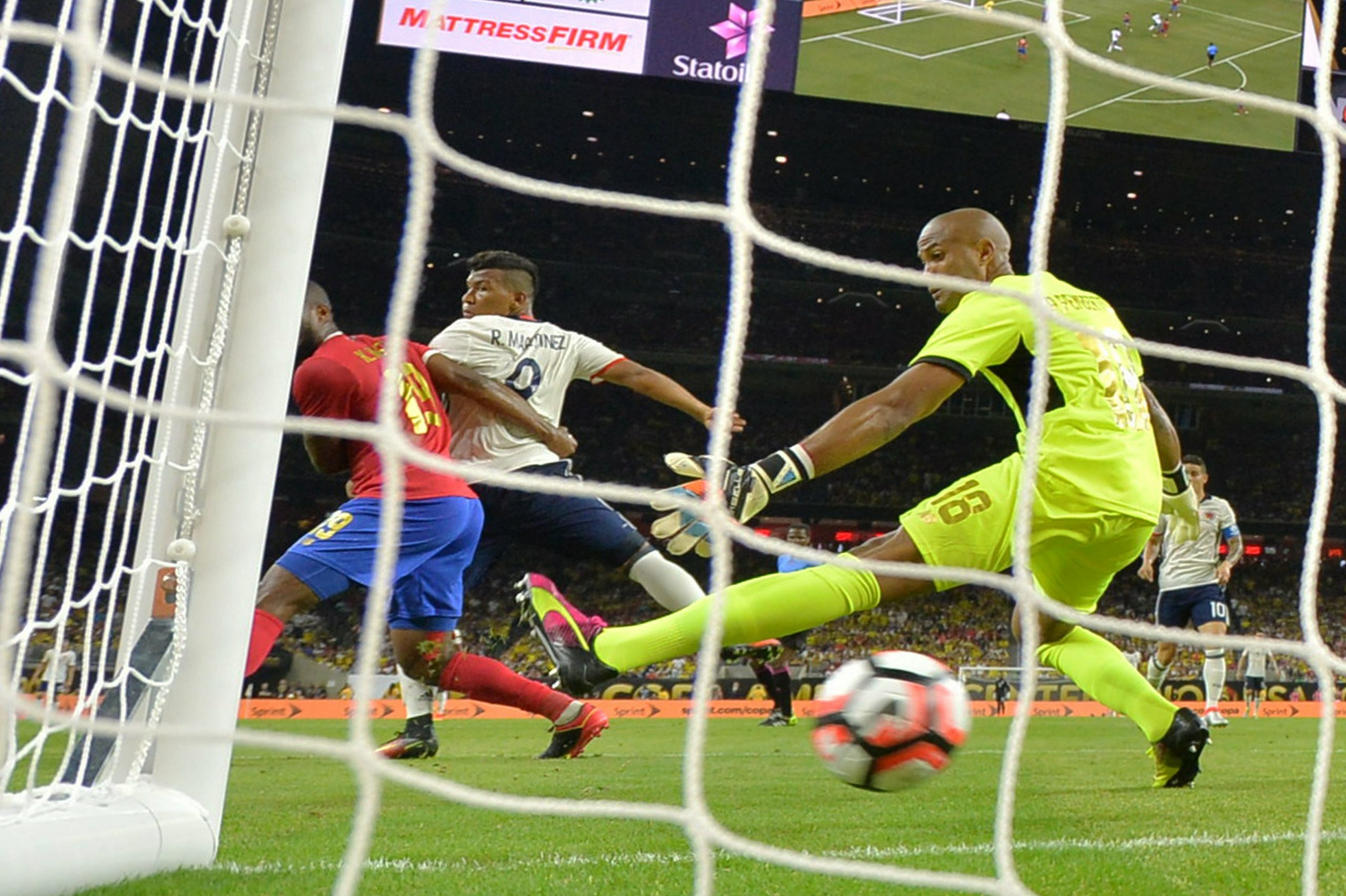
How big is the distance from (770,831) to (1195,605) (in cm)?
509

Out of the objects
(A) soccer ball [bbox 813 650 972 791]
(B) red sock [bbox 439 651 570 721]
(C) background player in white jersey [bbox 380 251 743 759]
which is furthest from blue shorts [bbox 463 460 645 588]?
(A) soccer ball [bbox 813 650 972 791]

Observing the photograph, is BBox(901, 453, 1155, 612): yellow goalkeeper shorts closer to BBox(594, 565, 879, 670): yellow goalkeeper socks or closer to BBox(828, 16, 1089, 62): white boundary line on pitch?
BBox(594, 565, 879, 670): yellow goalkeeper socks

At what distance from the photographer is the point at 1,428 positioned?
15.2m

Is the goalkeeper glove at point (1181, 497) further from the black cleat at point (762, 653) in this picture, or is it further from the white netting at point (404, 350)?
the white netting at point (404, 350)

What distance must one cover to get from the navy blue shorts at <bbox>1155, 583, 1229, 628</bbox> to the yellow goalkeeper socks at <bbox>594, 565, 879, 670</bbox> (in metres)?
4.87

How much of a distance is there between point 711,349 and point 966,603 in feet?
16.3

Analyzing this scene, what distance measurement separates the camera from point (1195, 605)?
7.22 meters

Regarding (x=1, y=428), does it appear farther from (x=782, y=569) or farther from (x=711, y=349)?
(x=782, y=569)

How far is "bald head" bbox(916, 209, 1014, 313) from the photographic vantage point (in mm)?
3289

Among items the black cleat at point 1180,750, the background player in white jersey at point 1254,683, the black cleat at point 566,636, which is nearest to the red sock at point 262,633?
the black cleat at point 566,636

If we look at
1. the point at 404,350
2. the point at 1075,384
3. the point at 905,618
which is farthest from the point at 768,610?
the point at 905,618

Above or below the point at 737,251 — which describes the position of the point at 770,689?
below

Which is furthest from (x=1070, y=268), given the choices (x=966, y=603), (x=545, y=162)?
(x=545, y=162)

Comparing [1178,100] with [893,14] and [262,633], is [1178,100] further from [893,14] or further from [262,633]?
[262,633]
